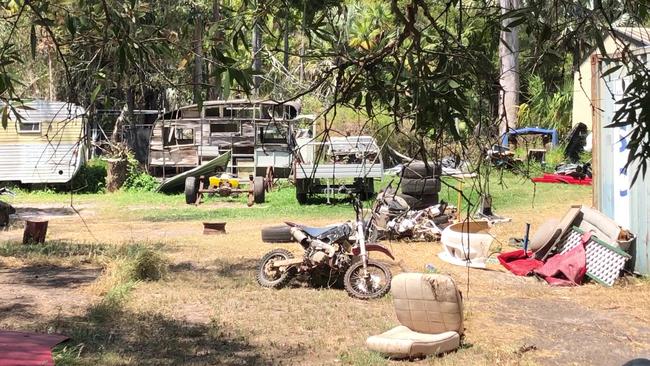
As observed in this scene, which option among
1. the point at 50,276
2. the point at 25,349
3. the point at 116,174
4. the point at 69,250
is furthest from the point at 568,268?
the point at 116,174

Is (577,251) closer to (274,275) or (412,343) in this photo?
(274,275)

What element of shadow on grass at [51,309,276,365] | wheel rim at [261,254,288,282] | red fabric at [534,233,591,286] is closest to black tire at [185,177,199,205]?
wheel rim at [261,254,288,282]

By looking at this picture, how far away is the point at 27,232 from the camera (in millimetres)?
11797

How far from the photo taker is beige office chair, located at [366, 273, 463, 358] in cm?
592

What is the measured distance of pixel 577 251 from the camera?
8.98 meters

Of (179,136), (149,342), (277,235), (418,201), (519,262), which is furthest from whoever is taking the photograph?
(179,136)

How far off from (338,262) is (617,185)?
381 cm

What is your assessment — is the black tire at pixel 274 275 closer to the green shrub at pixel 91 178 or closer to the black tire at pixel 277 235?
the black tire at pixel 277 235

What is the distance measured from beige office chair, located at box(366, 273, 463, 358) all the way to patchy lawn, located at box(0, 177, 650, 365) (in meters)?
0.14

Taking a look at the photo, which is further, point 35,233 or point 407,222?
point 407,222

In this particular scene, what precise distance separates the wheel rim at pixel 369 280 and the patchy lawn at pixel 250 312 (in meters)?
0.19

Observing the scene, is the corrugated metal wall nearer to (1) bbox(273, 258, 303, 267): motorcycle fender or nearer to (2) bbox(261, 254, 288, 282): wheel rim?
(1) bbox(273, 258, 303, 267): motorcycle fender

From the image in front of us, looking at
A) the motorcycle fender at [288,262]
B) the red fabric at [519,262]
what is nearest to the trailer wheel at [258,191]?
the red fabric at [519,262]

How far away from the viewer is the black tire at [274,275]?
8562mm
